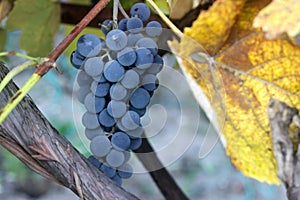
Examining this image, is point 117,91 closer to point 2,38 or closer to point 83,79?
point 83,79

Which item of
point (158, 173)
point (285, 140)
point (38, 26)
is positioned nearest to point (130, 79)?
point (285, 140)

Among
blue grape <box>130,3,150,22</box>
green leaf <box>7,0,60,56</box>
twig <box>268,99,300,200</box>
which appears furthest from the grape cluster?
green leaf <box>7,0,60,56</box>

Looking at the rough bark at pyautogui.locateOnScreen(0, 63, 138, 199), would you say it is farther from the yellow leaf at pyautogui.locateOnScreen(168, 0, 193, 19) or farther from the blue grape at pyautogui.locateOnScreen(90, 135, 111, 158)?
the yellow leaf at pyautogui.locateOnScreen(168, 0, 193, 19)

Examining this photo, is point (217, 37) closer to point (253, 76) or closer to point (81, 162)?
point (253, 76)

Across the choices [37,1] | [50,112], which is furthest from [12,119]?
[50,112]

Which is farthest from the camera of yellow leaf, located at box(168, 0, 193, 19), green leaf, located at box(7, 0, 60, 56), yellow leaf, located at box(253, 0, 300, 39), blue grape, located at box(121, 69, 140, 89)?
green leaf, located at box(7, 0, 60, 56)

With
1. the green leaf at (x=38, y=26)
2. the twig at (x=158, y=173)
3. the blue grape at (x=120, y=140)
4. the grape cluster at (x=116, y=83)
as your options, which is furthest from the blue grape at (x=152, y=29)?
the green leaf at (x=38, y=26)

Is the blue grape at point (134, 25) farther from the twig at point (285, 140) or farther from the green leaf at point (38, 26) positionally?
the green leaf at point (38, 26)
